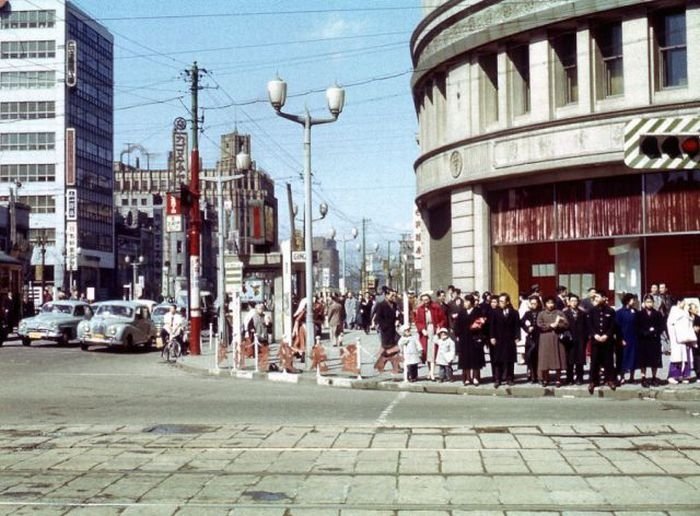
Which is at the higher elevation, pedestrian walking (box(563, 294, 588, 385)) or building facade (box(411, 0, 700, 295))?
building facade (box(411, 0, 700, 295))

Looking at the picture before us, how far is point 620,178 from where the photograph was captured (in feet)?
88.2

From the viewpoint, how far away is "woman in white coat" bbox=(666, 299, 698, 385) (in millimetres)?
19125

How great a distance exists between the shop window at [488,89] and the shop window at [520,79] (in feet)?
3.79

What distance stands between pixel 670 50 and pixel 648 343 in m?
10.5

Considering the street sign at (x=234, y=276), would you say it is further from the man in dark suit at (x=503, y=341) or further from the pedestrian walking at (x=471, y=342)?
the man in dark suit at (x=503, y=341)

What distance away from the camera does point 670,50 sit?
2611 centimetres

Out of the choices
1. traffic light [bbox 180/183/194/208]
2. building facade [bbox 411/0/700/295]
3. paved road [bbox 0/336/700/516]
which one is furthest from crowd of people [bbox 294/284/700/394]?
traffic light [bbox 180/183/194/208]

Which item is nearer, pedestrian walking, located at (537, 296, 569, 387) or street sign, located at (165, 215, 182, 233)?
pedestrian walking, located at (537, 296, 569, 387)

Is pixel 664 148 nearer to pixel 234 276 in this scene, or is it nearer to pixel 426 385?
pixel 426 385

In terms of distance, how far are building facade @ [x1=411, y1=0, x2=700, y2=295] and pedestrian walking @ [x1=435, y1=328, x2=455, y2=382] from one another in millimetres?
8496

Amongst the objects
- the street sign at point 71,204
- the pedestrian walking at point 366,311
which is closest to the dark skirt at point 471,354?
Result: the pedestrian walking at point 366,311

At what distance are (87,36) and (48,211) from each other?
17.3 meters

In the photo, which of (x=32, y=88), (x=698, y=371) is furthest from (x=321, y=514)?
(x=32, y=88)

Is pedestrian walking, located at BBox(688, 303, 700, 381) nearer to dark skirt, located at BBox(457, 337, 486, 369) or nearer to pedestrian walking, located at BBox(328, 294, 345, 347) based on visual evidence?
dark skirt, located at BBox(457, 337, 486, 369)
